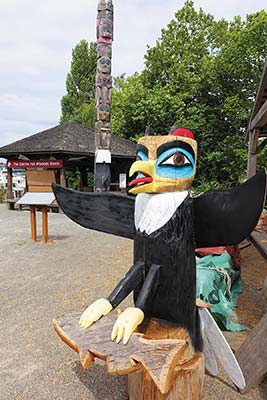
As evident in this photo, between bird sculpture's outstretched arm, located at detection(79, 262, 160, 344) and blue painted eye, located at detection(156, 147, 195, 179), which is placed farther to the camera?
blue painted eye, located at detection(156, 147, 195, 179)

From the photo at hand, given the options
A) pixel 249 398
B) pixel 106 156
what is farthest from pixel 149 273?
pixel 106 156

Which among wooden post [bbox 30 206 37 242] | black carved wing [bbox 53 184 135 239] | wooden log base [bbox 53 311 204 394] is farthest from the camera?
wooden post [bbox 30 206 37 242]

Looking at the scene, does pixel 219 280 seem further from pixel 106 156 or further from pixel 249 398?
pixel 106 156

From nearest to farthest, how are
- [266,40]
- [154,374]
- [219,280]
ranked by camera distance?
[154,374] → [219,280] → [266,40]

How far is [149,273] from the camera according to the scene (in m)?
1.53

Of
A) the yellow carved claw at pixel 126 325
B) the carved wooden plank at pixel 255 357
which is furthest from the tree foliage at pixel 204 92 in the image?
the yellow carved claw at pixel 126 325

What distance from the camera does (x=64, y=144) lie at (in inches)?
449

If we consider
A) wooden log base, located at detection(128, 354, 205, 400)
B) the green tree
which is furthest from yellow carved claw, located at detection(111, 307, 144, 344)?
the green tree

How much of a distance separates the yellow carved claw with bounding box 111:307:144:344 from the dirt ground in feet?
3.69

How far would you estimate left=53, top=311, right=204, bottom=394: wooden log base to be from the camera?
3.91 feet

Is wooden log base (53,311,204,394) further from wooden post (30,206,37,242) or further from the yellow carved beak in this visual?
wooden post (30,206,37,242)

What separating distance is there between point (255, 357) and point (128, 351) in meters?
1.30

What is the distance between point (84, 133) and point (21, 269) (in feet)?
30.4

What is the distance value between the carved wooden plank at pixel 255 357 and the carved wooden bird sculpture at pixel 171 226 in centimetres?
69
